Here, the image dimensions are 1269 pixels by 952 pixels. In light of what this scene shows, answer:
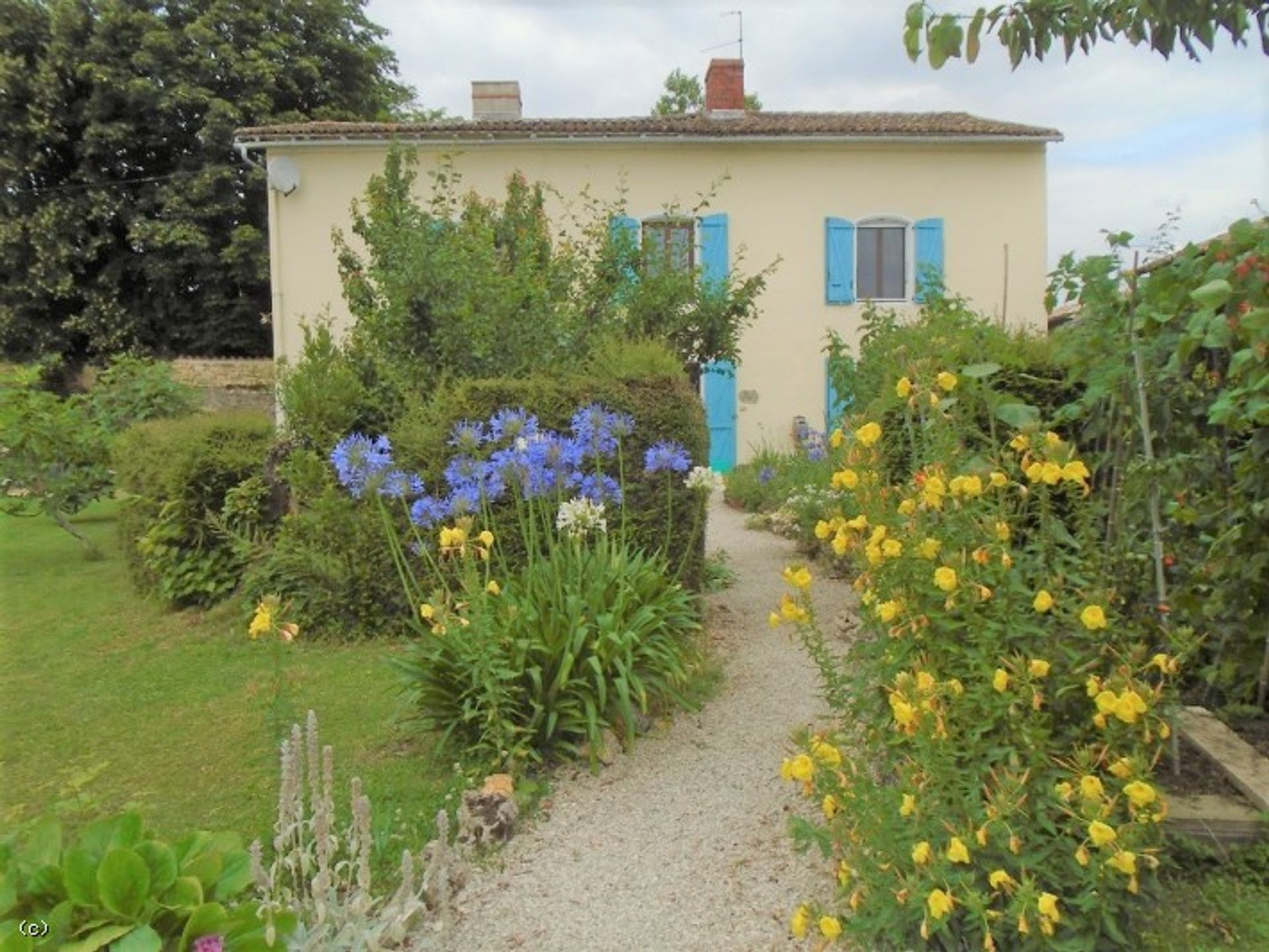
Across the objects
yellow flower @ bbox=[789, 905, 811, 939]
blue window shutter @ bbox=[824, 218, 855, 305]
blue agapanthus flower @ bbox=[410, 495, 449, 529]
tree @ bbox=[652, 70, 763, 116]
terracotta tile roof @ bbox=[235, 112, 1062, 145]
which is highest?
tree @ bbox=[652, 70, 763, 116]

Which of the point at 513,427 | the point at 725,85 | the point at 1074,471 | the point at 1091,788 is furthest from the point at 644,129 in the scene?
the point at 1091,788

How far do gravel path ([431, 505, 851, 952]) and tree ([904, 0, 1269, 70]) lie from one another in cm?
222

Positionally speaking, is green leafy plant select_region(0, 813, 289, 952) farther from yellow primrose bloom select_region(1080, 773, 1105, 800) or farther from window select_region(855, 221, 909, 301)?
window select_region(855, 221, 909, 301)

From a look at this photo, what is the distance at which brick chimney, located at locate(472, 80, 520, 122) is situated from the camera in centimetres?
1521

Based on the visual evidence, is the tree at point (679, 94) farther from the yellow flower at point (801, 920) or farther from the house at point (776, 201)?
the yellow flower at point (801, 920)

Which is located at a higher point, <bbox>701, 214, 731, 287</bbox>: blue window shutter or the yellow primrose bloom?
<bbox>701, 214, 731, 287</bbox>: blue window shutter

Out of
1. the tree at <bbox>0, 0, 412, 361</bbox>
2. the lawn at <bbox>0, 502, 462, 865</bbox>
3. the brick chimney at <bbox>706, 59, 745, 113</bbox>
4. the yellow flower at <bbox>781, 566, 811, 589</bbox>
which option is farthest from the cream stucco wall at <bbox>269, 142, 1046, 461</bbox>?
the yellow flower at <bbox>781, 566, 811, 589</bbox>

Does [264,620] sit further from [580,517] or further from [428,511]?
[580,517]

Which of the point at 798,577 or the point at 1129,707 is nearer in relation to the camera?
the point at 1129,707

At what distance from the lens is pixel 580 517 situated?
13.0ft

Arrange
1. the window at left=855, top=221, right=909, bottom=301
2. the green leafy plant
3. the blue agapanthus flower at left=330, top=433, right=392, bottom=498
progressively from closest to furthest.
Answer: the green leafy plant, the blue agapanthus flower at left=330, top=433, right=392, bottom=498, the window at left=855, top=221, right=909, bottom=301

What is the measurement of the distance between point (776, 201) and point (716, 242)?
1.09m

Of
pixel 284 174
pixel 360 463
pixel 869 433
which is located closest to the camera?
pixel 869 433

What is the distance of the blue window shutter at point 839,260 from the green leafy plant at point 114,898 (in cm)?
1352
